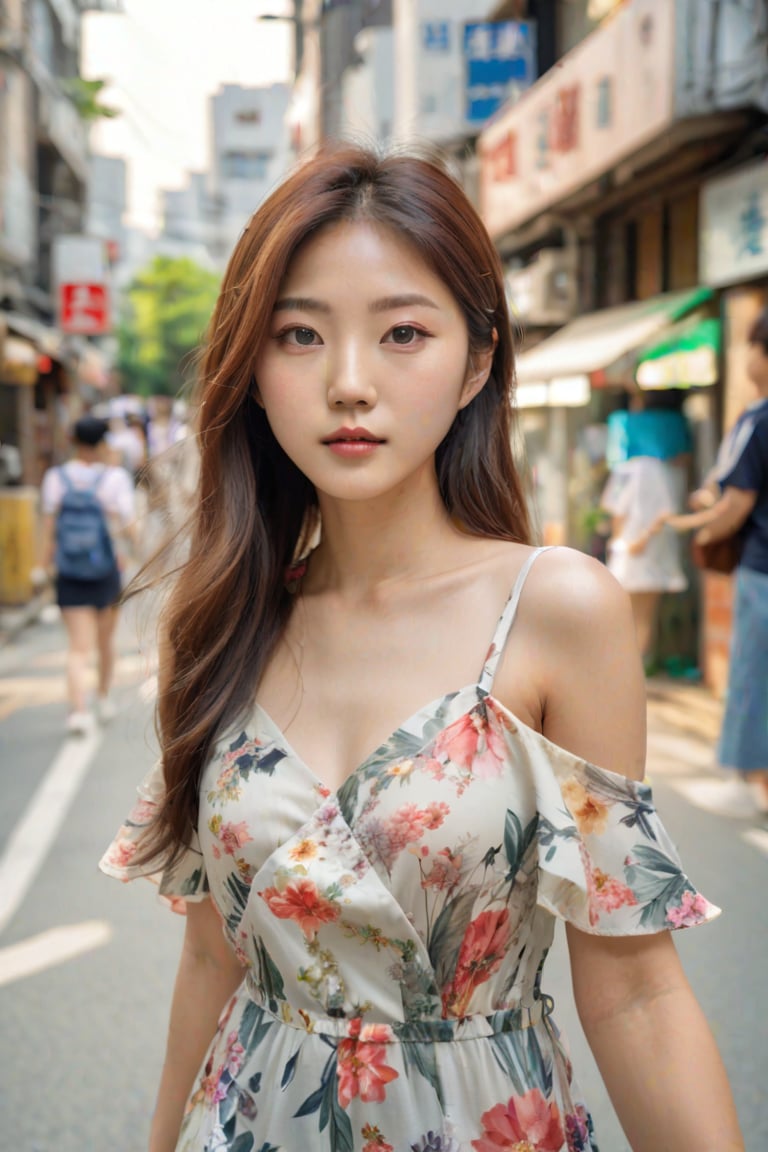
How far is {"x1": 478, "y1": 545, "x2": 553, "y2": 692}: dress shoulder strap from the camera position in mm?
1327

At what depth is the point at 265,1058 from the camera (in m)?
1.36

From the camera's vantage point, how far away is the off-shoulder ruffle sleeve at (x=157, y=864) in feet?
5.13

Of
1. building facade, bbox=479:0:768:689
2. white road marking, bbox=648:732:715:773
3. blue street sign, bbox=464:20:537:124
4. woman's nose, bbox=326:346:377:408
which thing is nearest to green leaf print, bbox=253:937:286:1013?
woman's nose, bbox=326:346:377:408

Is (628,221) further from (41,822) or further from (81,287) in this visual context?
(81,287)

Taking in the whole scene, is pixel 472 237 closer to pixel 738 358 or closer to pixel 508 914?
pixel 508 914

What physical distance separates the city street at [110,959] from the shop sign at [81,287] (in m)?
16.2

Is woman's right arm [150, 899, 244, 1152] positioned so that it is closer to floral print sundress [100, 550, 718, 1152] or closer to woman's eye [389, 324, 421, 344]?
floral print sundress [100, 550, 718, 1152]

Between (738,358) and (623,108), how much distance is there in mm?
2503

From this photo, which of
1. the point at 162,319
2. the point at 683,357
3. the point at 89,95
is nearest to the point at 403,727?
the point at 683,357

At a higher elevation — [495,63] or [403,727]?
[495,63]

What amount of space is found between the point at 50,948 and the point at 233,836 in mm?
3173

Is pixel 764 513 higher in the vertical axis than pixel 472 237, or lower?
lower

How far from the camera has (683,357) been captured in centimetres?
892

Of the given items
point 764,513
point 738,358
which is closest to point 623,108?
point 738,358
